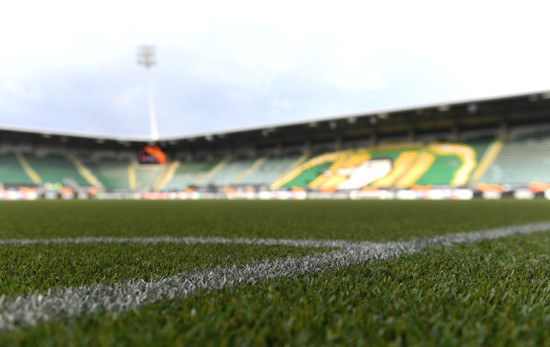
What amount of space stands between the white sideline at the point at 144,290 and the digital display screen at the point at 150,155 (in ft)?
97.8

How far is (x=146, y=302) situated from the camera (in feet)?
3.23

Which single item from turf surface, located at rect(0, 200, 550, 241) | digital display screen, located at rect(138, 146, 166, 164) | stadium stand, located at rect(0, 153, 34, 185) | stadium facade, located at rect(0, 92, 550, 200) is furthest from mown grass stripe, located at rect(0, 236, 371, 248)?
digital display screen, located at rect(138, 146, 166, 164)

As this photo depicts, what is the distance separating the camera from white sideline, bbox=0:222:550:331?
0.88 metres

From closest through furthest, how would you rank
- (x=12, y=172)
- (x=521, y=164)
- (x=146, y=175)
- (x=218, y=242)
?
(x=218, y=242) < (x=521, y=164) < (x=12, y=172) < (x=146, y=175)

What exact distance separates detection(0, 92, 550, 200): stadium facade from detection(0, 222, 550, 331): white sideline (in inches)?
634

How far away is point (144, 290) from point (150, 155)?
3044 cm

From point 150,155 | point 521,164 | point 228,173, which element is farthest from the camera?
point 150,155

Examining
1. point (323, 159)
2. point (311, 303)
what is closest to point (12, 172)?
point (323, 159)

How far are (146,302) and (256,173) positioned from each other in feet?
81.4

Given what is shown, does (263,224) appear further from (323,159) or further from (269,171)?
(269,171)

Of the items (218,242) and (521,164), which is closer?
(218,242)

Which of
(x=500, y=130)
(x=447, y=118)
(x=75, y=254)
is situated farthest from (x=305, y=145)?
(x=75, y=254)

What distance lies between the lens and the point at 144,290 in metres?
1.14

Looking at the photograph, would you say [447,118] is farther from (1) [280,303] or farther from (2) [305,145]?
(1) [280,303]
